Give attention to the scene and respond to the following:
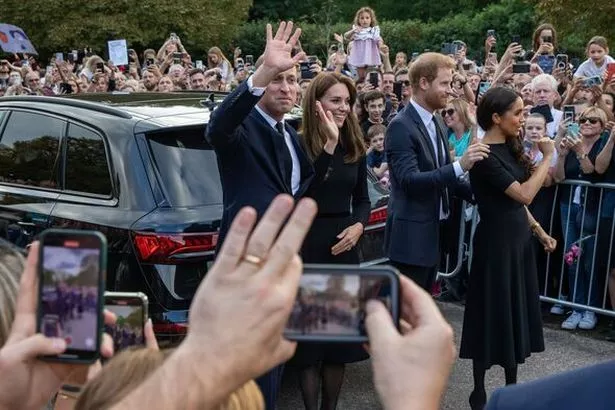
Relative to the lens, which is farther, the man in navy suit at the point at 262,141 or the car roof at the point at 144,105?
the car roof at the point at 144,105

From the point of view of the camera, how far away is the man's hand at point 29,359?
1572 millimetres

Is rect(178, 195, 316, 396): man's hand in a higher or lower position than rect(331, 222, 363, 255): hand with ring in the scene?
higher

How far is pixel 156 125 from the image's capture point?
5.20 metres

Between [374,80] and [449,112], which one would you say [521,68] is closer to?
[449,112]

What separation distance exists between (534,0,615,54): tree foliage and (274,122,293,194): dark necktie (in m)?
16.8

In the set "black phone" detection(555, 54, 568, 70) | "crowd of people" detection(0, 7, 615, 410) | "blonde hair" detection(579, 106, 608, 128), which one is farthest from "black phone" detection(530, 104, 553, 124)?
"black phone" detection(555, 54, 568, 70)

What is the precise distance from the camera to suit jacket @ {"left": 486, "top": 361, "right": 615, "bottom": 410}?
131 centimetres

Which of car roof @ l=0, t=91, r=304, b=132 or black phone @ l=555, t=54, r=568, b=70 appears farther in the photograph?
black phone @ l=555, t=54, r=568, b=70

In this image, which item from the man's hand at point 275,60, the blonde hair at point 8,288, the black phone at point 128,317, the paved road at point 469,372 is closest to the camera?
the blonde hair at point 8,288

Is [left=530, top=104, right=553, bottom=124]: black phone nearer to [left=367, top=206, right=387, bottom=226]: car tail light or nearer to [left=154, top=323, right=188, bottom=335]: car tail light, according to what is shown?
[left=367, top=206, right=387, bottom=226]: car tail light

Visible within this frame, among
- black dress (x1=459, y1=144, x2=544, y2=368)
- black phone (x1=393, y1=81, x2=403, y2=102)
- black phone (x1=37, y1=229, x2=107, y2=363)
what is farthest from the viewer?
black phone (x1=393, y1=81, x2=403, y2=102)

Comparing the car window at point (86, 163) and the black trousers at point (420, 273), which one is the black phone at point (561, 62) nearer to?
the black trousers at point (420, 273)

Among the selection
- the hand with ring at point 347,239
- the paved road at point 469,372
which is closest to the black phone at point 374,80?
the paved road at point 469,372

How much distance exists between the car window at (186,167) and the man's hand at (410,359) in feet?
12.0
